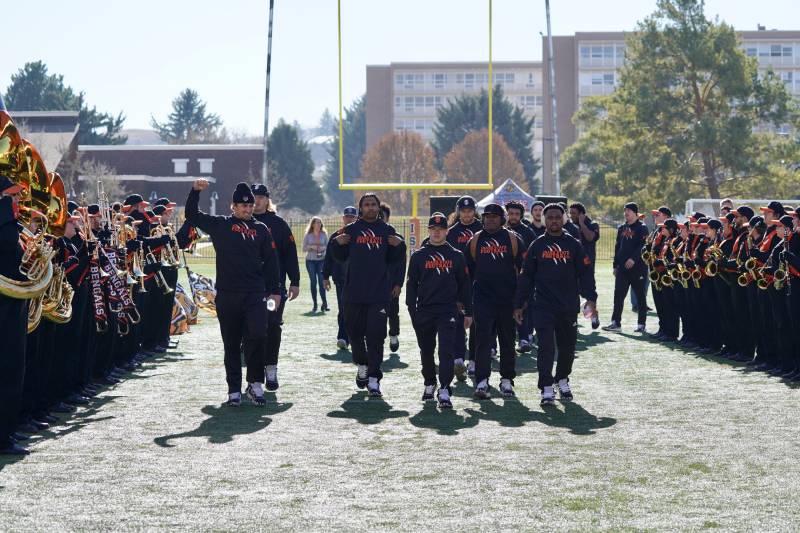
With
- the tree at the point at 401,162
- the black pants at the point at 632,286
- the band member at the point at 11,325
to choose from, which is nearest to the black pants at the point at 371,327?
the band member at the point at 11,325

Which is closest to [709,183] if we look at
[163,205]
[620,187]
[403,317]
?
[620,187]

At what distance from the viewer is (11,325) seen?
9117mm

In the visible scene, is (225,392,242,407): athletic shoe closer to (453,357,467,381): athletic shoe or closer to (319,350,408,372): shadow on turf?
(453,357,467,381): athletic shoe

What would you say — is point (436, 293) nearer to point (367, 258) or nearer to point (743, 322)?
point (367, 258)

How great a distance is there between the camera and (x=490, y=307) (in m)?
12.5

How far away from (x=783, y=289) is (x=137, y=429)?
23.3ft

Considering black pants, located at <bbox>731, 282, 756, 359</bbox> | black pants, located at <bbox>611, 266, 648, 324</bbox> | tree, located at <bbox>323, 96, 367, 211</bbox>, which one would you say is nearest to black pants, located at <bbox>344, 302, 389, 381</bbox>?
black pants, located at <bbox>731, 282, 756, 359</bbox>

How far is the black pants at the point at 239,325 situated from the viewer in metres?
11.8

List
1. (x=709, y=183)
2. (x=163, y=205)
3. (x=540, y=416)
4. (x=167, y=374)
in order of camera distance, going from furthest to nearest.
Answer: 1. (x=709, y=183)
2. (x=163, y=205)
3. (x=167, y=374)
4. (x=540, y=416)

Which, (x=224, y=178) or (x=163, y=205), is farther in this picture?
(x=224, y=178)

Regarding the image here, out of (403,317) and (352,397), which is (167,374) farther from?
(403,317)

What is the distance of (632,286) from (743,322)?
4539 mm

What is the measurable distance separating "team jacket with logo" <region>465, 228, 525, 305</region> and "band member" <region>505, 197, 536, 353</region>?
0.20 metres

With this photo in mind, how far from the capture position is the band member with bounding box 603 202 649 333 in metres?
20.0
